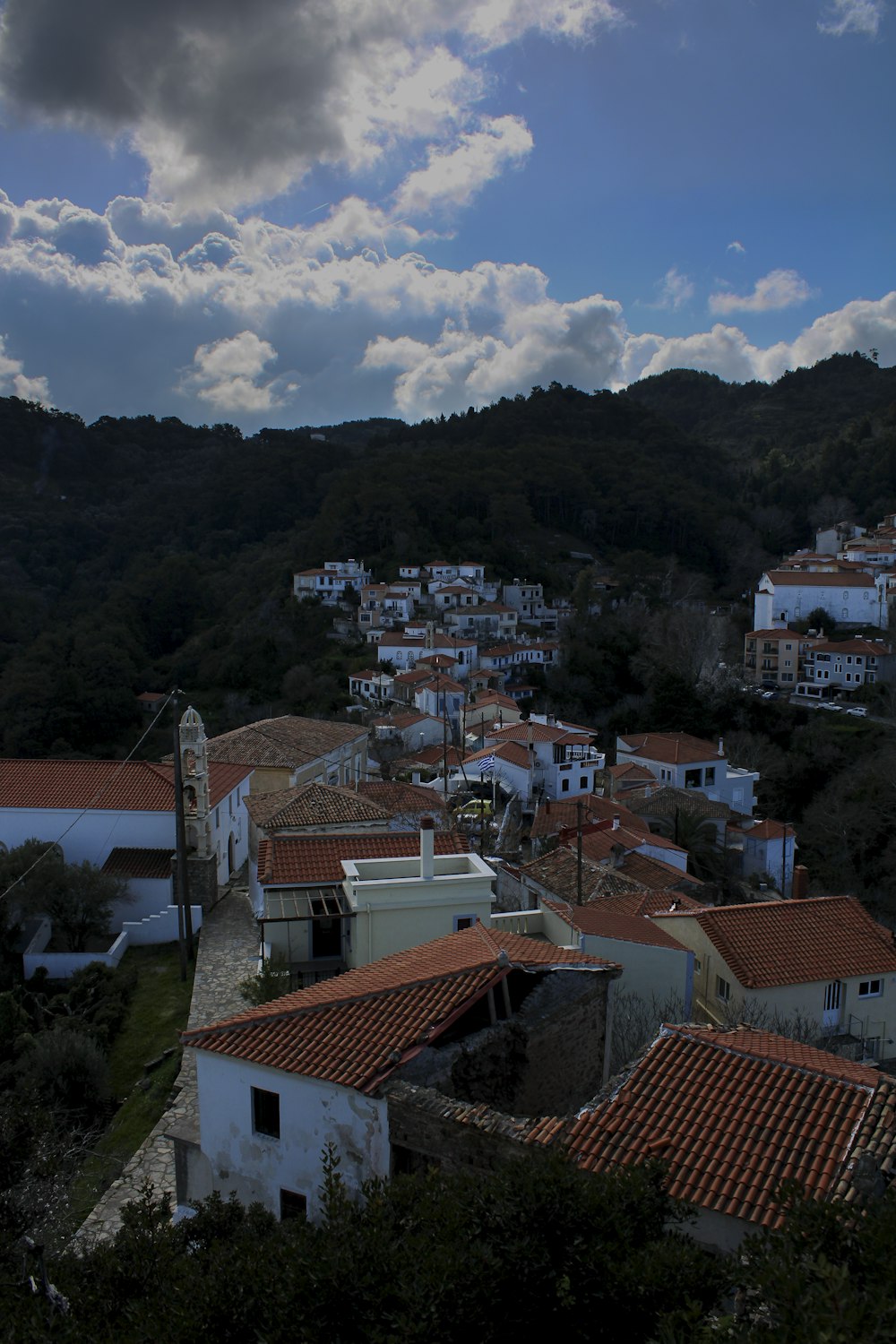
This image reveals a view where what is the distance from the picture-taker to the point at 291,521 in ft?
283

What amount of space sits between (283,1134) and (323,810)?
10.9 m

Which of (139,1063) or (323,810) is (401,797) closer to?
(323,810)

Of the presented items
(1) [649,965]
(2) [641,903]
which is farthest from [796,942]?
(1) [649,965]

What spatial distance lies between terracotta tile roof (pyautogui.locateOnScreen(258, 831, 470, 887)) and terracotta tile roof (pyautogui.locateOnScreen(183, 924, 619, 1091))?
187 inches

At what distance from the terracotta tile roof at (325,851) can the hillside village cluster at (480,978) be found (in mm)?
51

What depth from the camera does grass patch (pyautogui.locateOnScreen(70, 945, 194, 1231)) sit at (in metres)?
9.83

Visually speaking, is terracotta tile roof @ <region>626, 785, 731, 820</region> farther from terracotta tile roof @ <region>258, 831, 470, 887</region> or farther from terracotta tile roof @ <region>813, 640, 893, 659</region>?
terracotta tile roof @ <region>813, 640, 893, 659</region>

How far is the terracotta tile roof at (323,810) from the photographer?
1786cm

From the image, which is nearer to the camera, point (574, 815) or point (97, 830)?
point (97, 830)

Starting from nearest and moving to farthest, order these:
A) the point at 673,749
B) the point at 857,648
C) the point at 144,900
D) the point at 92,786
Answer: the point at 144,900
the point at 92,786
the point at 673,749
the point at 857,648

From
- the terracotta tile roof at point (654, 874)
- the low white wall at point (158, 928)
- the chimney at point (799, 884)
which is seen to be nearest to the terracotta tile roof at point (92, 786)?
the low white wall at point (158, 928)

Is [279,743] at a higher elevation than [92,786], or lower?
lower

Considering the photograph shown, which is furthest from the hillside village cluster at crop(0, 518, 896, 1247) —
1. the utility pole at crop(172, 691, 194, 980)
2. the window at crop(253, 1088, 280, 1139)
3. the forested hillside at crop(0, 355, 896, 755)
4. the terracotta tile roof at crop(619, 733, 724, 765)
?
the forested hillside at crop(0, 355, 896, 755)

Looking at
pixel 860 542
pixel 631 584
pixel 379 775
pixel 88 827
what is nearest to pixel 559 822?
pixel 379 775
